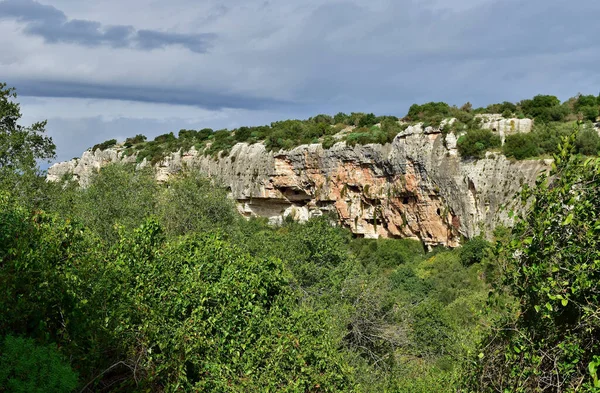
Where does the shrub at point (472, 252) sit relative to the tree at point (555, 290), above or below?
below

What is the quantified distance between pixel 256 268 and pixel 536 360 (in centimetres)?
629

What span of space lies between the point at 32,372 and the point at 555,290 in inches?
205

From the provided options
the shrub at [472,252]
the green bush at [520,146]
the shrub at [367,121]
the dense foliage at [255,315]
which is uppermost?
the shrub at [367,121]

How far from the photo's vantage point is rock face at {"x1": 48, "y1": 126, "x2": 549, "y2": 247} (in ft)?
104

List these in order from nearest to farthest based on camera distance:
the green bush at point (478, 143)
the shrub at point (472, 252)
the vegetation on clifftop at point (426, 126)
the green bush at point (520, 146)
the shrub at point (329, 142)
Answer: the shrub at point (472, 252) < the green bush at point (520, 146) < the vegetation on clifftop at point (426, 126) < the green bush at point (478, 143) < the shrub at point (329, 142)

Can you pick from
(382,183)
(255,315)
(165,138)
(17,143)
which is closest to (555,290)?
(255,315)

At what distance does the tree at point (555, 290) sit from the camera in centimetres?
466

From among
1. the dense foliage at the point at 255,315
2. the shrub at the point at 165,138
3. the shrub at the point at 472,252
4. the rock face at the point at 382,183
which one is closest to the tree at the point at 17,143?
the dense foliage at the point at 255,315

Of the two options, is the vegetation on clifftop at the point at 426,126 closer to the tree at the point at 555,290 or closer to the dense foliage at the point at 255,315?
the dense foliage at the point at 255,315

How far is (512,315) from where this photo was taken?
18.4 ft

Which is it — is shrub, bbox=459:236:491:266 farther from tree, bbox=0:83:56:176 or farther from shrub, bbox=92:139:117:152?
shrub, bbox=92:139:117:152

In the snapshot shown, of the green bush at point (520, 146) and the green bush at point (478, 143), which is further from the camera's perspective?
the green bush at point (478, 143)

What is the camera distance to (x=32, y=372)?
4723 millimetres

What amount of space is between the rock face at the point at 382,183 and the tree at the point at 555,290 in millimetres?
22325
